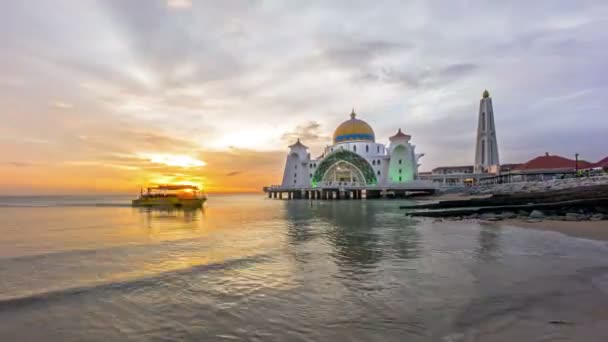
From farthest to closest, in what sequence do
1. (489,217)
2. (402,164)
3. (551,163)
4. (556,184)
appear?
(402,164) < (551,163) < (556,184) < (489,217)

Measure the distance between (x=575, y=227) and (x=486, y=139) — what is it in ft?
192

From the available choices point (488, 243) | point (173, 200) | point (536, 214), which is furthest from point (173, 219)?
point (536, 214)

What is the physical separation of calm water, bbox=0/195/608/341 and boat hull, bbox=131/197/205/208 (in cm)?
2594

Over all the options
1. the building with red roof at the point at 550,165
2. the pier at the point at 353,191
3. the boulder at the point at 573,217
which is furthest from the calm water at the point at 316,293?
the building with red roof at the point at 550,165

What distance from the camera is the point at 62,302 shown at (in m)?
4.66

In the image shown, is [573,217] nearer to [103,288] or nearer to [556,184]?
[103,288]

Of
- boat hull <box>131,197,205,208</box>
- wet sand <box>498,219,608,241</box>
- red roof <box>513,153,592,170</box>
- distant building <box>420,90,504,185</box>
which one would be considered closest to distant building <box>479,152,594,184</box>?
red roof <box>513,153,592,170</box>

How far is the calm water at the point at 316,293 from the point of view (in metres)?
3.46

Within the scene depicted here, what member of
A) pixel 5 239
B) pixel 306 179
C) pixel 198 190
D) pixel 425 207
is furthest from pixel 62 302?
pixel 306 179

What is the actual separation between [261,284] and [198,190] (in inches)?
1385

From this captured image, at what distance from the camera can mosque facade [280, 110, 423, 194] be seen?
56.3 metres

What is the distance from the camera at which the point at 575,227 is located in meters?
11.1

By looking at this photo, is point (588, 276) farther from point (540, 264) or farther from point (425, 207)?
point (425, 207)

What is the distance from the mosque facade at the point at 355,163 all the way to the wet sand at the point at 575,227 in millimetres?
38352
